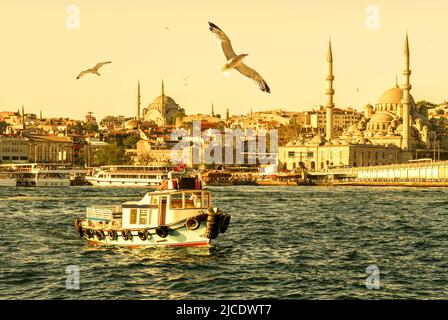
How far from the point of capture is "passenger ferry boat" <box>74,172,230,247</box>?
69.4 ft

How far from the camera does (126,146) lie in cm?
12238

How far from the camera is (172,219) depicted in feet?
70.3

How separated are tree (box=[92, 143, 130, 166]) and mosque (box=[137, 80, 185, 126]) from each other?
5029 cm

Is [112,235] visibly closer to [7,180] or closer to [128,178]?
[128,178]

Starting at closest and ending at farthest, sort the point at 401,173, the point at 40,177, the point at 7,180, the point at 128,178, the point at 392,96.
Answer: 1. the point at 7,180
2. the point at 128,178
3. the point at 40,177
4. the point at 401,173
5. the point at 392,96

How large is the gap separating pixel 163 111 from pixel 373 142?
63.3 meters

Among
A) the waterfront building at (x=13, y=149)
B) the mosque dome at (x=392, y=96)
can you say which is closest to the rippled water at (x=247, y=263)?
the waterfront building at (x=13, y=149)

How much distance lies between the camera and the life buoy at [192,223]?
2108 centimetres

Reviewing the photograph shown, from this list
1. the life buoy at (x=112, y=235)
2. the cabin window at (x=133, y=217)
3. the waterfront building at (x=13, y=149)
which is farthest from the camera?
the waterfront building at (x=13, y=149)

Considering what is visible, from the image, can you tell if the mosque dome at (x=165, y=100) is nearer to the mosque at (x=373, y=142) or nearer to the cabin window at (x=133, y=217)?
the mosque at (x=373, y=142)

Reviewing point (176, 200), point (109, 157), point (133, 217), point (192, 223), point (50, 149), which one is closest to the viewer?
point (192, 223)

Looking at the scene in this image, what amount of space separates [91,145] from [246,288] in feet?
348

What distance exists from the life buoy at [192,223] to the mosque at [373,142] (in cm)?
7832

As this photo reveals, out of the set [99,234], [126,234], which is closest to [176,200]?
[126,234]
